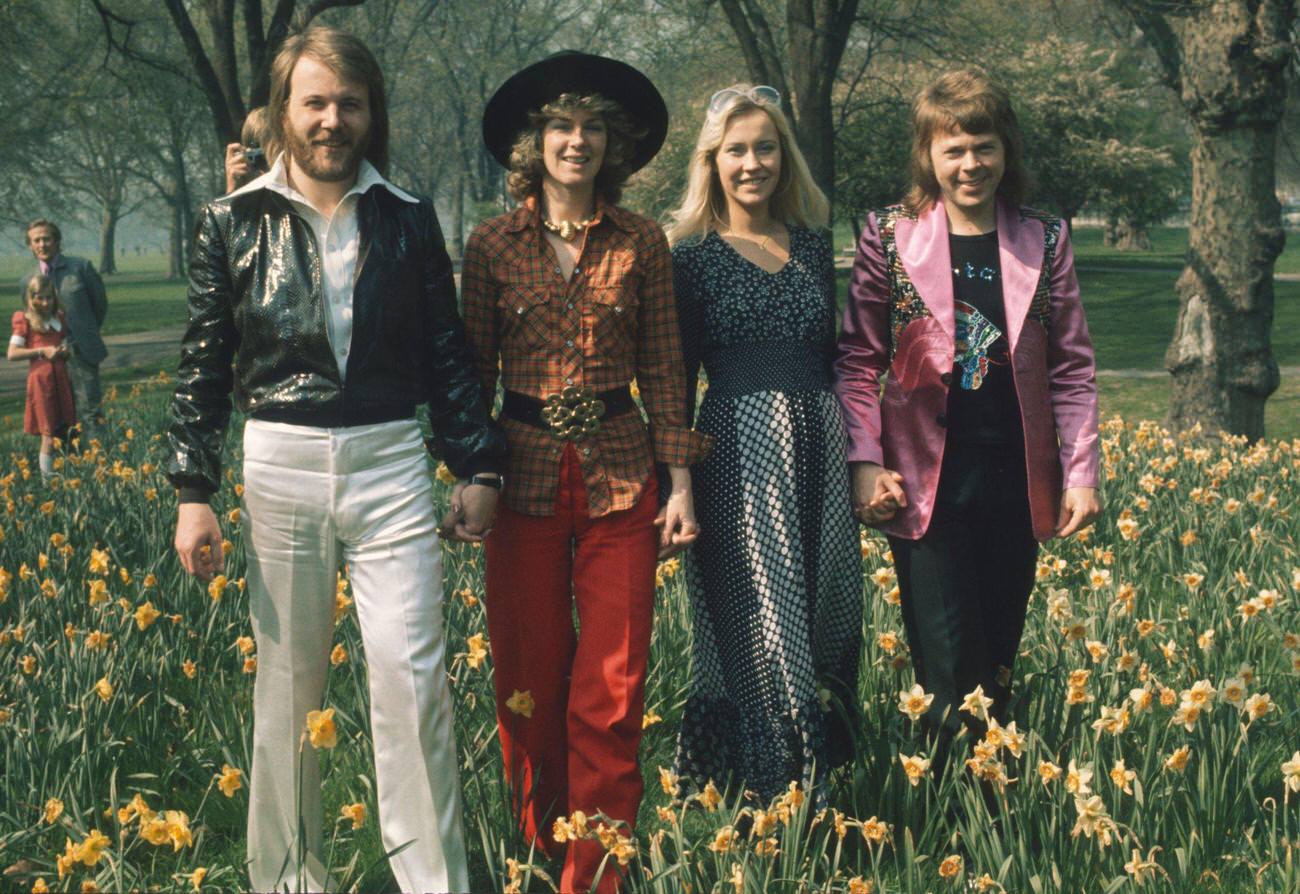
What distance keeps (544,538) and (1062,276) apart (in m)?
1.27

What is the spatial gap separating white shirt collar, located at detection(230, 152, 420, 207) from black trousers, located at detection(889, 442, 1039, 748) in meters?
1.27

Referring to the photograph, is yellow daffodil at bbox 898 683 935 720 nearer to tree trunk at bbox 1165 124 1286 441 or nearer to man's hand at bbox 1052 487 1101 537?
man's hand at bbox 1052 487 1101 537

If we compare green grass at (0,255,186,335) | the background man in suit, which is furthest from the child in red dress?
green grass at (0,255,186,335)

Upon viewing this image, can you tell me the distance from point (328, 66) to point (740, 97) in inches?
37.4

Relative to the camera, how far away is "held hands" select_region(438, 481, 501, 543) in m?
2.58

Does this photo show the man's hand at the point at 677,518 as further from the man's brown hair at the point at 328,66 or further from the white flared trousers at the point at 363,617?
the man's brown hair at the point at 328,66

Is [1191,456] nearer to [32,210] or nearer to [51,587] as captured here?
[51,587]

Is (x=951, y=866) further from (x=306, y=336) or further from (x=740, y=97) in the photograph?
(x=740, y=97)

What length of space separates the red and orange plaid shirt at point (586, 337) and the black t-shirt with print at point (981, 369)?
58cm

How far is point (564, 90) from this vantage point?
2.74 metres

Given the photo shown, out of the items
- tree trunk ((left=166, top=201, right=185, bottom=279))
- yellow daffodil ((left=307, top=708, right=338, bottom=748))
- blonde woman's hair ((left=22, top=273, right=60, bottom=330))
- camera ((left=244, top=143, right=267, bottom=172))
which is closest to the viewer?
yellow daffodil ((left=307, top=708, right=338, bottom=748))

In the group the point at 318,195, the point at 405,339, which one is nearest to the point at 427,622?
the point at 405,339

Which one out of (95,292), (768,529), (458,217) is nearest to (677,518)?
(768,529)

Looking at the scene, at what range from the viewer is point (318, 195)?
2.53 meters
